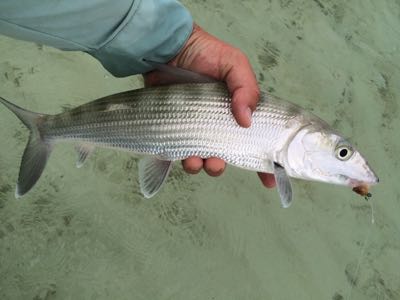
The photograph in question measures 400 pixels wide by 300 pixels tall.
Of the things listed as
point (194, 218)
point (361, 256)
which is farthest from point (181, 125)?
point (361, 256)

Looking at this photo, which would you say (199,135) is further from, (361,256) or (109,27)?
(361,256)

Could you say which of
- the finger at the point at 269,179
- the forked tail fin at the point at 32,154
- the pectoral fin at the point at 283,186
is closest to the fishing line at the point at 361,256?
the finger at the point at 269,179

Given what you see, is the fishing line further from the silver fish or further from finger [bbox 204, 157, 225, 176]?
finger [bbox 204, 157, 225, 176]

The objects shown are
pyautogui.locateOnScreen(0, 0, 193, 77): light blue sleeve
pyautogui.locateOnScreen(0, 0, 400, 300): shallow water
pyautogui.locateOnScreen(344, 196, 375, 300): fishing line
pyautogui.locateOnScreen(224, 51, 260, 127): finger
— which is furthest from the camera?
pyautogui.locateOnScreen(344, 196, 375, 300): fishing line

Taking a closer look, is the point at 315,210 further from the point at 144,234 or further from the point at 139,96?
the point at 139,96

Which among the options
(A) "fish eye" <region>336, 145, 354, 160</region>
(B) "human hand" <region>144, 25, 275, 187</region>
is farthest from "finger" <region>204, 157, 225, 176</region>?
(A) "fish eye" <region>336, 145, 354, 160</region>
